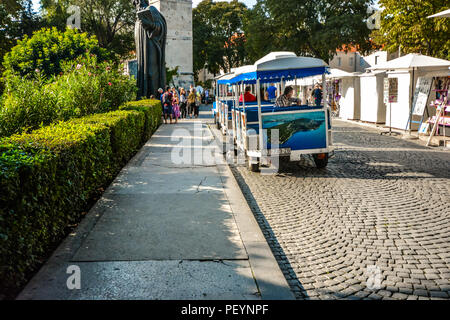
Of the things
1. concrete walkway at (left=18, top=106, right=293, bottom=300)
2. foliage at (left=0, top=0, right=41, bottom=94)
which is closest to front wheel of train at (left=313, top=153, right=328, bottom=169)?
concrete walkway at (left=18, top=106, right=293, bottom=300)

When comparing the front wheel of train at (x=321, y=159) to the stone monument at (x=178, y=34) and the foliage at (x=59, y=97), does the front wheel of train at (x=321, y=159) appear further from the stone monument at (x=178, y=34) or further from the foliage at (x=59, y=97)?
the stone monument at (x=178, y=34)

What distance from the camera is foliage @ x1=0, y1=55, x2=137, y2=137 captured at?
7527 mm

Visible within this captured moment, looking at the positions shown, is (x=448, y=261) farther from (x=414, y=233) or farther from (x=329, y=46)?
(x=329, y=46)

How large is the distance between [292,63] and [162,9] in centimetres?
3981

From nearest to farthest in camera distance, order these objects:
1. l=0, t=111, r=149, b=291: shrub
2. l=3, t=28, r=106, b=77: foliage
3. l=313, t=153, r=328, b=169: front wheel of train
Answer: l=0, t=111, r=149, b=291: shrub
l=313, t=153, r=328, b=169: front wheel of train
l=3, t=28, r=106, b=77: foliage

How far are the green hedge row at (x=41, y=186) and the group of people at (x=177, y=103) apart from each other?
13.7 m

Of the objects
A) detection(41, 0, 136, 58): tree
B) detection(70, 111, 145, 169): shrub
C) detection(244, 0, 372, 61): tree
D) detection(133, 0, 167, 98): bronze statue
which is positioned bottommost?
detection(70, 111, 145, 169): shrub

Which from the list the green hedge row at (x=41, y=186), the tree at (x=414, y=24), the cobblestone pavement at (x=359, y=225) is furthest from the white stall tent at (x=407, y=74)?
the green hedge row at (x=41, y=186)

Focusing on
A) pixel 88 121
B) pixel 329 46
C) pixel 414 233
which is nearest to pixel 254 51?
pixel 329 46

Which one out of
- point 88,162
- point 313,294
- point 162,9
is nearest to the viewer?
point 313,294

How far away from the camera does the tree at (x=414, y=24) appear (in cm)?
1859

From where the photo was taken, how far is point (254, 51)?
128 feet

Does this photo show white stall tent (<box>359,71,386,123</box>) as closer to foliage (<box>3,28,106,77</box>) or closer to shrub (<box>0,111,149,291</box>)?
foliage (<box>3,28,106,77</box>)

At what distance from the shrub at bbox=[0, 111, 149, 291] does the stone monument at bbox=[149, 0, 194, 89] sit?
40.9m
